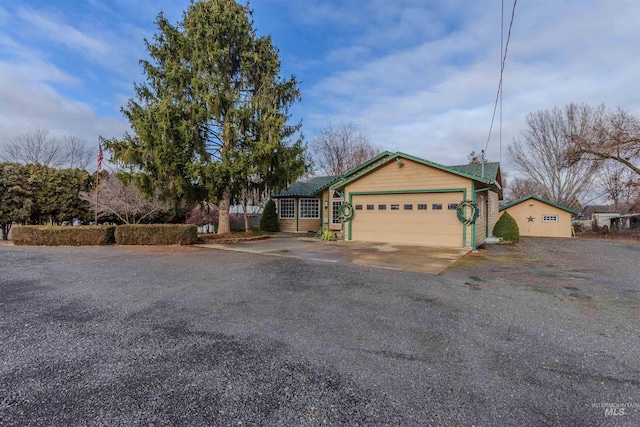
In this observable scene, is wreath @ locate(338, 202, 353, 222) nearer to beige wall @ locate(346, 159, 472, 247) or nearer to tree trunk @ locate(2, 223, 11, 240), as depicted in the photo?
beige wall @ locate(346, 159, 472, 247)

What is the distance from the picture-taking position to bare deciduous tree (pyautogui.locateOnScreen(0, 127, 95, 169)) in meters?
22.7

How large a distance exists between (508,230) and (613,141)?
10.3 meters

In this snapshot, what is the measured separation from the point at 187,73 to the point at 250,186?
5.77 m

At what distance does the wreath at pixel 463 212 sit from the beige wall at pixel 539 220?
10.5 metres

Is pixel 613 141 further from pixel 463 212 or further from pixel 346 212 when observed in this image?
pixel 346 212

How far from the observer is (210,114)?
494 inches

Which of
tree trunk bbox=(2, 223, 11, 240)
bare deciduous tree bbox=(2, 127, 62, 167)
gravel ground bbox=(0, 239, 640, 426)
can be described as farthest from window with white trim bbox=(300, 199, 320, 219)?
bare deciduous tree bbox=(2, 127, 62, 167)

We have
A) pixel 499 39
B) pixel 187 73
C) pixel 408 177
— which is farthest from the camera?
pixel 187 73

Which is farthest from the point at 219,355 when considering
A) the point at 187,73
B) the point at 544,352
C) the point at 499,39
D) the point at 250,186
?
the point at 187,73

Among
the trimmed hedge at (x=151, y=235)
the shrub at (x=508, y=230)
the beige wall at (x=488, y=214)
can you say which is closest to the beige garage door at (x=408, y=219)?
the beige wall at (x=488, y=214)

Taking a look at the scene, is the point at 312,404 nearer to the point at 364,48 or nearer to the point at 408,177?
the point at 408,177

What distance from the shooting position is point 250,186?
1441cm

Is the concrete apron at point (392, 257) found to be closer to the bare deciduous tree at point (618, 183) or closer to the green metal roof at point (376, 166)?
the green metal roof at point (376, 166)

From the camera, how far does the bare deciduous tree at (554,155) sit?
76.8 feet
